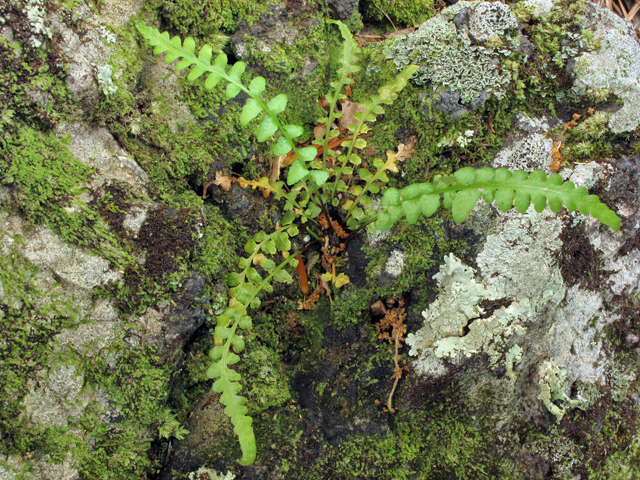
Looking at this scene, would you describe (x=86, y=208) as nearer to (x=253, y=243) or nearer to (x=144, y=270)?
(x=144, y=270)

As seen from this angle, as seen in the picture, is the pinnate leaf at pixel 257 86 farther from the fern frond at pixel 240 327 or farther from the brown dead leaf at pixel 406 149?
the brown dead leaf at pixel 406 149

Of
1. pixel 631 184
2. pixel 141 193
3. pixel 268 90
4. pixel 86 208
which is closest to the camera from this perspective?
pixel 86 208

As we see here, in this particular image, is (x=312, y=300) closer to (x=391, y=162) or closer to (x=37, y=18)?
(x=391, y=162)

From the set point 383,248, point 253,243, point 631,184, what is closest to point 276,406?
point 253,243

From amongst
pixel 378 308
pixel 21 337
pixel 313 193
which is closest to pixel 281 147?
pixel 313 193

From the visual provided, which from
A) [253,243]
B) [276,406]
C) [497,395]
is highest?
[253,243]

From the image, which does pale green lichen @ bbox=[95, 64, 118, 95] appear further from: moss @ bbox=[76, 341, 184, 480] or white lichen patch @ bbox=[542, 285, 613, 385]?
white lichen patch @ bbox=[542, 285, 613, 385]

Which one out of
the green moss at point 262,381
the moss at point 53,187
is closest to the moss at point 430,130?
the green moss at point 262,381
